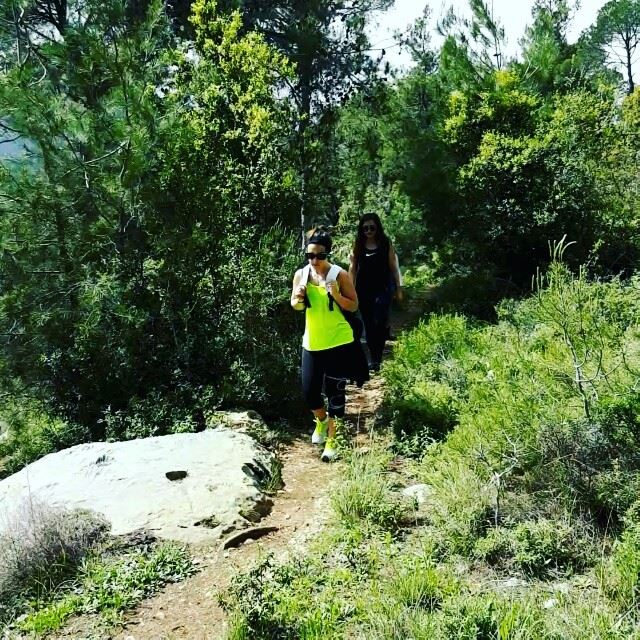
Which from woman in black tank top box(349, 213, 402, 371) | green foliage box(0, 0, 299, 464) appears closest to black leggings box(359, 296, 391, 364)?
→ woman in black tank top box(349, 213, 402, 371)

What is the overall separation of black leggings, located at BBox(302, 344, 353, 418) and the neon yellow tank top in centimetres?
6

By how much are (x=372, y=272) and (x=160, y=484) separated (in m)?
3.21

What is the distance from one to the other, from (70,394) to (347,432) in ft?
9.66

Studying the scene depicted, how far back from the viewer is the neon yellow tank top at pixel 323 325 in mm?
4949

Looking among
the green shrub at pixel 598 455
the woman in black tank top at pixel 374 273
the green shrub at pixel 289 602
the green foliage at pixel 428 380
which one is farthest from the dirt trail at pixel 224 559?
the green shrub at pixel 598 455

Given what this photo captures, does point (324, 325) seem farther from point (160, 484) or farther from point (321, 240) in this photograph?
point (160, 484)

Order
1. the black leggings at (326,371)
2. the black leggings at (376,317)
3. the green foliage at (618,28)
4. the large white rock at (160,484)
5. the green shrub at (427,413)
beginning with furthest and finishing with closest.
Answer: the green foliage at (618,28)
the black leggings at (376,317)
the green shrub at (427,413)
the black leggings at (326,371)
the large white rock at (160,484)

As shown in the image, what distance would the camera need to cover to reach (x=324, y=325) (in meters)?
4.96

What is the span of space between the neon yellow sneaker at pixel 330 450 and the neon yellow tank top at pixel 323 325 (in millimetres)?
757

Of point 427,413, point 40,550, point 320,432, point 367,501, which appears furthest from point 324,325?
point 40,550

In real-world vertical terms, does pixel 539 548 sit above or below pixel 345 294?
below

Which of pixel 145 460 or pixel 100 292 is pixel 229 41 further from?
pixel 145 460

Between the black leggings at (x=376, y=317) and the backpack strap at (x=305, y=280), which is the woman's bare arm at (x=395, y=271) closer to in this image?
the black leggings at (x=376, y=317)

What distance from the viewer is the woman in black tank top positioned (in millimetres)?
6441
